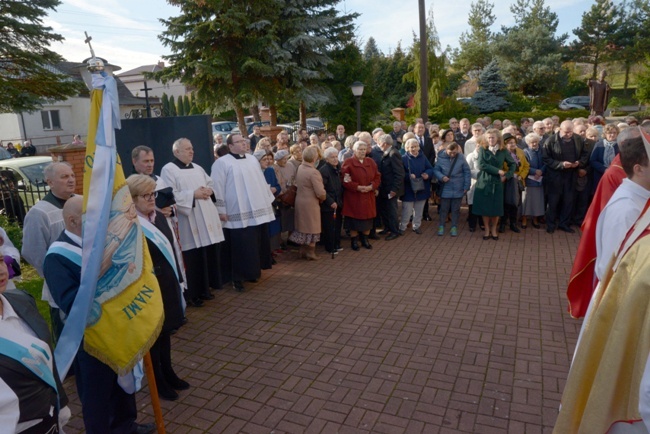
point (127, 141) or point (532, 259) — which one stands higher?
point (127, 141)

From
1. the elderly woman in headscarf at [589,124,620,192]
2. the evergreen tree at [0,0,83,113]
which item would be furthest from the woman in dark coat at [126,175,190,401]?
the evergreen tree at [0,0,83,113]

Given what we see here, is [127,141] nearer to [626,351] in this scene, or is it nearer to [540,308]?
[540,308]

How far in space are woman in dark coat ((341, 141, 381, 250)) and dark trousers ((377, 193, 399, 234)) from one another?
0.68 m

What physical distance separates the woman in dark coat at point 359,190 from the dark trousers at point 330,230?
0.23m

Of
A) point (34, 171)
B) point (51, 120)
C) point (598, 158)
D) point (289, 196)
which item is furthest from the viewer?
point (51, 120)

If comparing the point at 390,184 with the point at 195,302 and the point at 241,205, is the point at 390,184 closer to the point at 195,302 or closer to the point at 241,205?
the point at 241,205

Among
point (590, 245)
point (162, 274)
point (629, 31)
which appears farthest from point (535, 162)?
point (629, 31)

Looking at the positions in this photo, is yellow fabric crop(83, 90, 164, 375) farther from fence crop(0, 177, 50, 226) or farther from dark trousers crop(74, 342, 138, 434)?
fence crop(0, 177, 50, 226)

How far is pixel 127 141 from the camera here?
6348mm

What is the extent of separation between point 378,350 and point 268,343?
1.16 m

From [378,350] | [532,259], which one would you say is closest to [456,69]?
[532,259]

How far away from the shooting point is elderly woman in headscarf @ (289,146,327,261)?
7.79m

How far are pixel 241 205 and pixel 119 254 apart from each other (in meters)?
3.55

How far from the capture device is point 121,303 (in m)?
3.07
